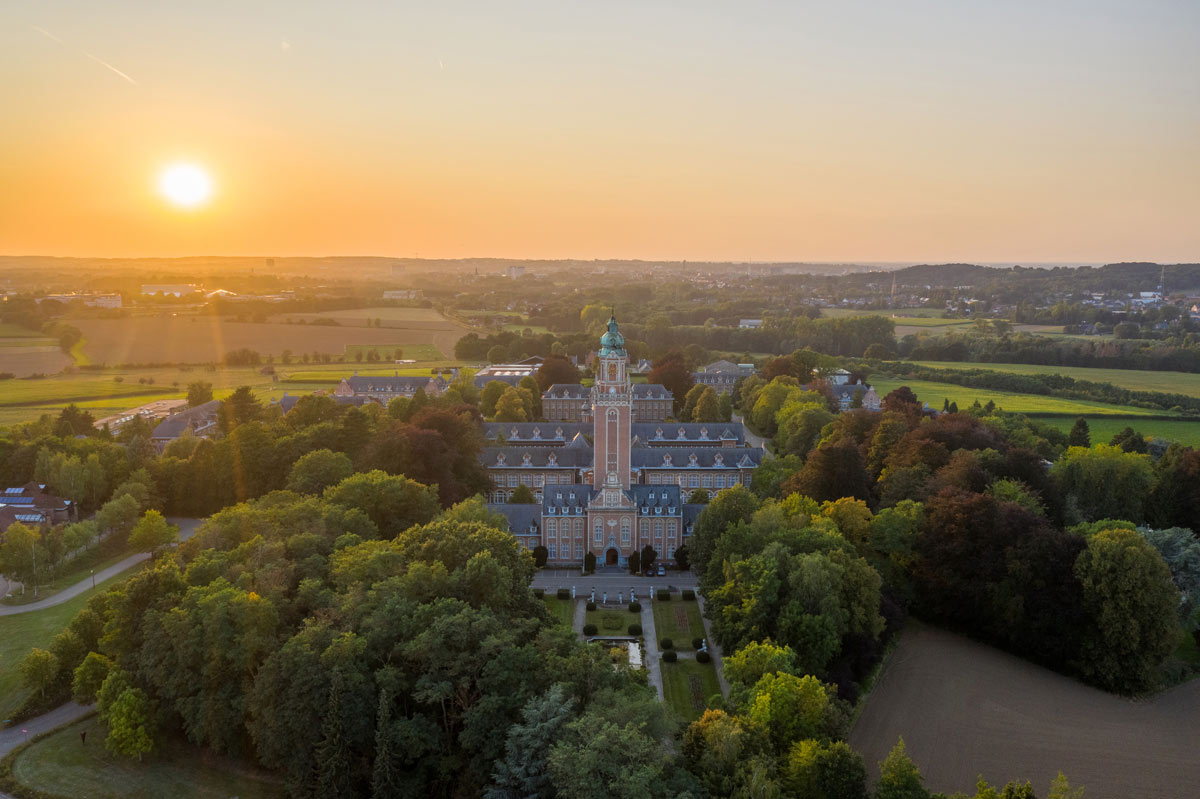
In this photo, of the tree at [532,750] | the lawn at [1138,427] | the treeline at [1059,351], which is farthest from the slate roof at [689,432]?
the treeline at [1059,351]

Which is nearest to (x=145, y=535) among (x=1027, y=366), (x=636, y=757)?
(x=636, y=757)

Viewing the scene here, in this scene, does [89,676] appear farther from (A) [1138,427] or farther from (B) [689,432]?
(A) [1138,427]

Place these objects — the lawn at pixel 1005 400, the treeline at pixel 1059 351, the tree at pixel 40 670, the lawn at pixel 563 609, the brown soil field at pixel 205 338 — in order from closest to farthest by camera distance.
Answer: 1. the tree at pixel 40 670
2. the lawn at pixel 563 609
3. the lawn at pixel 1005 400
4. the brown soil field at pixel 205 338
5. the treeline at pixel 1059 351

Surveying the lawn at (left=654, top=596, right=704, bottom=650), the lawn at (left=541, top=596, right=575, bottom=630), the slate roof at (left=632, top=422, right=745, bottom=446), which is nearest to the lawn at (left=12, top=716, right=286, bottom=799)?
the lawn at (left=541, top=596, right=575, bottom=630)

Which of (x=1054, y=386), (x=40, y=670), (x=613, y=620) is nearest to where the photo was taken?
(x=40, y=670)

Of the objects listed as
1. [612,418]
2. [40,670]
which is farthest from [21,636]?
[612,418]

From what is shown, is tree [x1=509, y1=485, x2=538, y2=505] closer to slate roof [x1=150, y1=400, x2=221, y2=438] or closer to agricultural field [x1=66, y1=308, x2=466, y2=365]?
slate roof [x1=150, y1=400, x2=221, y2=438]

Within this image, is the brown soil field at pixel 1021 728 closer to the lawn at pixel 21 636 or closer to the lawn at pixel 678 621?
the lawn at pixel 678 621
